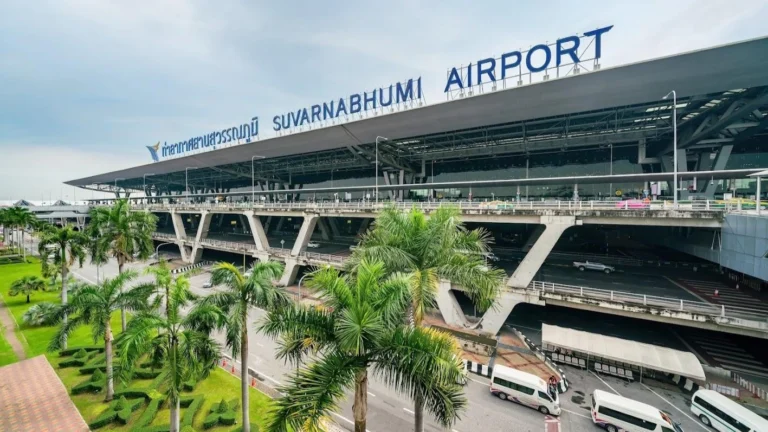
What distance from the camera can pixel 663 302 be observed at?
19391 millimetres

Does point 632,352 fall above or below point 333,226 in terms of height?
below

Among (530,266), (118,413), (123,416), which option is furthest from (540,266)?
(118,413)

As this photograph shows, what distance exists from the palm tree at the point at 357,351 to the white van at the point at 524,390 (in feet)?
37.4

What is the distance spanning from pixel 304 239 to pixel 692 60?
40.8 meters

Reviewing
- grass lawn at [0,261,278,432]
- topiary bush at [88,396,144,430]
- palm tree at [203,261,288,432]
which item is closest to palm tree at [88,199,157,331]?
grass lawn at [0,261,278,432]

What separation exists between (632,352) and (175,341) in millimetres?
23508

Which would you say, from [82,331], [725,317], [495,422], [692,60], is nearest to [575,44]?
[692,60]

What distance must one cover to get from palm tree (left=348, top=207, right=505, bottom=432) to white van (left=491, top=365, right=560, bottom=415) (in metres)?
7.97

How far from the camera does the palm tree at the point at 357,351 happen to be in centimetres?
587

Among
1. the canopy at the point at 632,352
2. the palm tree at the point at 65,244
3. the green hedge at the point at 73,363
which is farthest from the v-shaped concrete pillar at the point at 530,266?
the palm tree at the point at 65,244

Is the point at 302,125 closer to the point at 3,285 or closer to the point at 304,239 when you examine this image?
the point at 304,239

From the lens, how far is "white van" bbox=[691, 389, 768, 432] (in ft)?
42.6

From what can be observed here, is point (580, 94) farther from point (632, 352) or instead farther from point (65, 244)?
point (65, 244)

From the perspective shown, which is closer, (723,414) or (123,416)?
(123,416)
